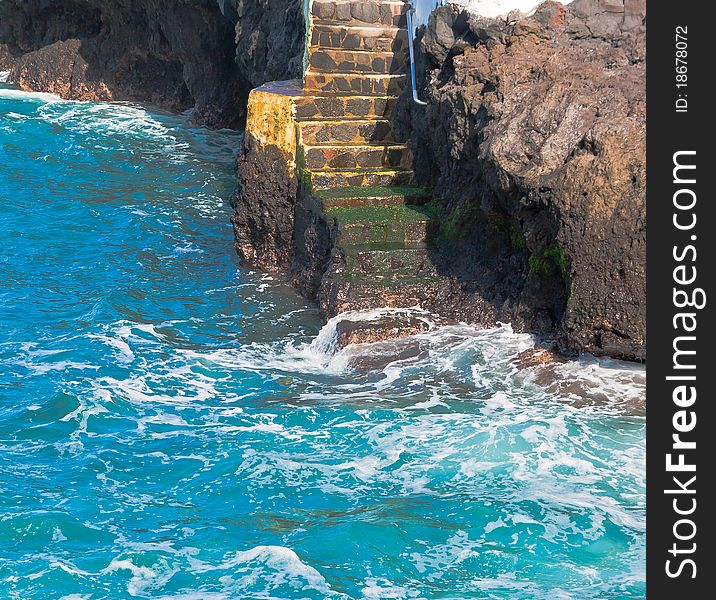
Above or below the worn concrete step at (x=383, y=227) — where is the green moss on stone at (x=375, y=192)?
above

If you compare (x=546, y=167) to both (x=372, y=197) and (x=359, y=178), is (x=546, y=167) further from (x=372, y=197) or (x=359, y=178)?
(x=359, y=178)

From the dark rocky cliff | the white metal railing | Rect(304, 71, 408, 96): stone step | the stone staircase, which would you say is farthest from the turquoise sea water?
the dark rocky cliff

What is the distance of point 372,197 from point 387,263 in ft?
2.66

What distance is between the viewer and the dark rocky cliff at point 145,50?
48.4 ft

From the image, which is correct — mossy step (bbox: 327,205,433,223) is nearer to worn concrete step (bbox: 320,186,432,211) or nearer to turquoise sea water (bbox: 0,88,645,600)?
worn concrete step (bbox: 320,186,432,211)

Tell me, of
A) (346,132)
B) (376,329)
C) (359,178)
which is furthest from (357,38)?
(376,329)

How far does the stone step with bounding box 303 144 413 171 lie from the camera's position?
987cm

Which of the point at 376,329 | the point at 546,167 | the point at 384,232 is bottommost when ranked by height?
the point at 376,329

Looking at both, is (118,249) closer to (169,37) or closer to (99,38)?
(169,37)

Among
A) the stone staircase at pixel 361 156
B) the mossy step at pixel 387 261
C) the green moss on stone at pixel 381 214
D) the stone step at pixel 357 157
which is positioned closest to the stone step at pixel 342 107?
the stone staircase at pixel 361 156

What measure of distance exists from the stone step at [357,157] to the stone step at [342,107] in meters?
0.42

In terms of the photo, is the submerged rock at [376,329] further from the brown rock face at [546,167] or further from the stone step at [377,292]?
the brown rock face at [546,167]

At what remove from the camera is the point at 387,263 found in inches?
349

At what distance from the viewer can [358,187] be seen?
974cm
